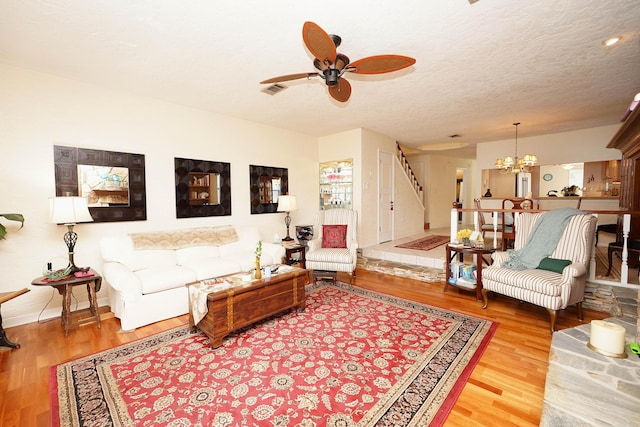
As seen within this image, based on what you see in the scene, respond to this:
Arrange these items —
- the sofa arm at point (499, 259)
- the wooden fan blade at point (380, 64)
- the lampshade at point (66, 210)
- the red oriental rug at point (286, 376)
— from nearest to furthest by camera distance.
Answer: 1. the red oriental rug at point (286, 376)
2. the wooden fan blade at point (380, 64)
3. the lampshade at point (66, 210)
4. the sofa arm at point (499, 259)

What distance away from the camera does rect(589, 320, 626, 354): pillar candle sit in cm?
167

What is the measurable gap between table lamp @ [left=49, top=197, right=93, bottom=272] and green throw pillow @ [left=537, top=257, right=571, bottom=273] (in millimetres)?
5134

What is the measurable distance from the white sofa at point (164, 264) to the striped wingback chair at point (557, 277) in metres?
3.01

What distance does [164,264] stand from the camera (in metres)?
3.53

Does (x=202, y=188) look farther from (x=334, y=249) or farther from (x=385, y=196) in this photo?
(x=385, y=196)

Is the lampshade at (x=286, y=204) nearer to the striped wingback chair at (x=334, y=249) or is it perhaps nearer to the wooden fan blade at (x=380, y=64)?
the striped wingback chair at (x=334, y=249)

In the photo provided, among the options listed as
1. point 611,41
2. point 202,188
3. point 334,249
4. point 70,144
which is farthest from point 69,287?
point 611,41

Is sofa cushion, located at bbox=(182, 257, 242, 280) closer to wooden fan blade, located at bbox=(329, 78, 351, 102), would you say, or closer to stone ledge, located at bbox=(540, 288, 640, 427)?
wooden fan blade, located at bbox=(329, 78, 351, 102)

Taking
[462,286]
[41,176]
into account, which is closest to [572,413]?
[462,286]

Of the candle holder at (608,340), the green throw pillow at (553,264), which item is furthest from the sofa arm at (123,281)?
the green throw pillow at (553,264)

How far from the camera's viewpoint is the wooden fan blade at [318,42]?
1669 mm

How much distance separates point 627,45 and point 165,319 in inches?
220

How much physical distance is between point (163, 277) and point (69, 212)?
1149 millimetres

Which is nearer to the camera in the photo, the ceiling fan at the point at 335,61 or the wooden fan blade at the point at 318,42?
the wooden fan blade at the point at 318,42
